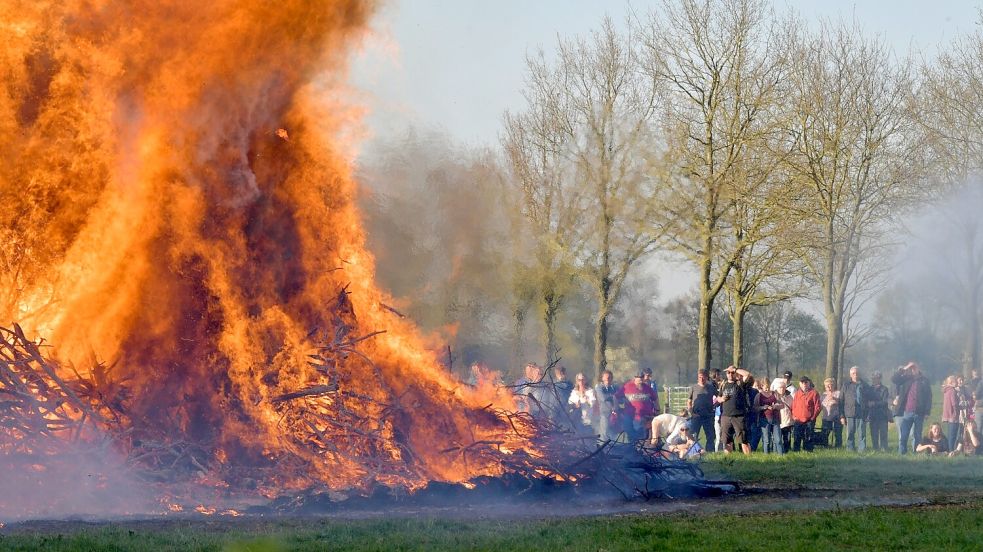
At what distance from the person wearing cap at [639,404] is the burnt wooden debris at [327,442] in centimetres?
688

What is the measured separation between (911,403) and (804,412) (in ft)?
7.06

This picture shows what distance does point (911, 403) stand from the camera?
21.3m

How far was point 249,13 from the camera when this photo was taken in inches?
546

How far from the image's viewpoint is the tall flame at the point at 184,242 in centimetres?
1342

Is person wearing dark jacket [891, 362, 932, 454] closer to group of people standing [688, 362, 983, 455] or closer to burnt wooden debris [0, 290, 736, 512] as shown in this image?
group of people standing [688, 362, 983, 455]

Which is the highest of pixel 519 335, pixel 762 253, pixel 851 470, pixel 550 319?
pixel 762 253

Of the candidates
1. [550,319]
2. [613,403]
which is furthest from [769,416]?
[550,319]

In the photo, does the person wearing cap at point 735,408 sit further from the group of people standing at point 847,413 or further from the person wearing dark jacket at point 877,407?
the person wearing dark jacket at point 877,407

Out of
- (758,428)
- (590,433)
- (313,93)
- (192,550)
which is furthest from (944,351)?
(192,550)

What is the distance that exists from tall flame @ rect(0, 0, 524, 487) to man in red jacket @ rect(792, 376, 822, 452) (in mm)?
9768

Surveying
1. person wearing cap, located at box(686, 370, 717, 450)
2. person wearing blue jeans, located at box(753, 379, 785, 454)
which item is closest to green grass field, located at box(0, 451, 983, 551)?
person wearing blue jeans, located at box(753, 379, 785, 454)

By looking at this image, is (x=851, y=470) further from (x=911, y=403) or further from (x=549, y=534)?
(x=549, y=534)

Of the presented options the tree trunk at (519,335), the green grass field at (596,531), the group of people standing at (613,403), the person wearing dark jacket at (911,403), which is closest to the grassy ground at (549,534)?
the green grass field at (596,531)

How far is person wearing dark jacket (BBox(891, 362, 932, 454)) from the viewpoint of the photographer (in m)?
21.2
